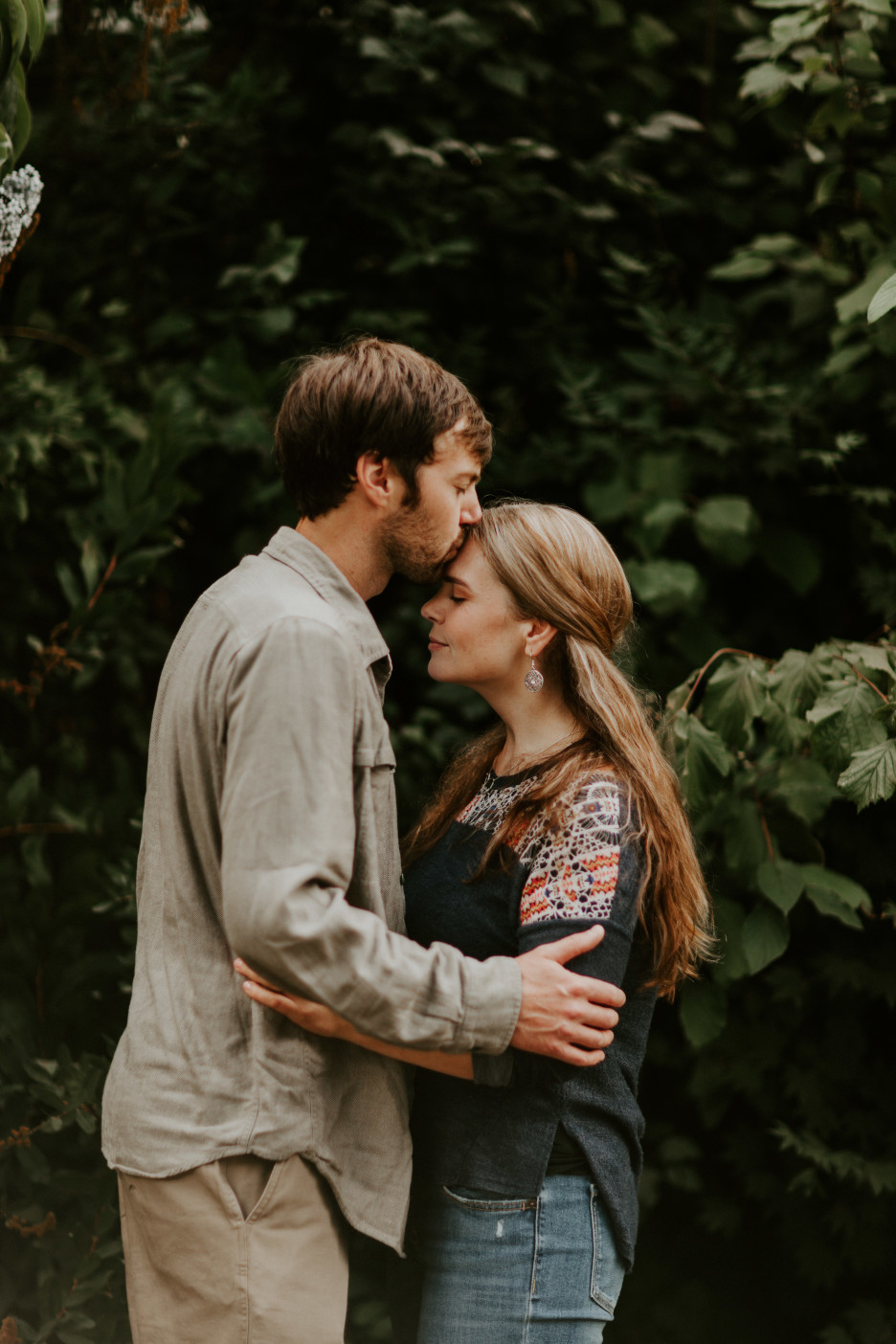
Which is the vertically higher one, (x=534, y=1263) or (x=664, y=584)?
(x=664, y=584)

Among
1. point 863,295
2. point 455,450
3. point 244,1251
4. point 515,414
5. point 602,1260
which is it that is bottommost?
point 602,1260

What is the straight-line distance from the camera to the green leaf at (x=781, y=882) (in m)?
2.03

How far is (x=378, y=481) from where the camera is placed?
1572 millimetres

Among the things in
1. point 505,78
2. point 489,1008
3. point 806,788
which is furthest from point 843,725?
point 505,78

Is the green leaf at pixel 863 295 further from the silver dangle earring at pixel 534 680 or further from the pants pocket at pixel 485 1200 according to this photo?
the pants pocket at pixel 485 1200

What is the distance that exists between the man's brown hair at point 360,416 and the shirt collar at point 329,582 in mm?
93

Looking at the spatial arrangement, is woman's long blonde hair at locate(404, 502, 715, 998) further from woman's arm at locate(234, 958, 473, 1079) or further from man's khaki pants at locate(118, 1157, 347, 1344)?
man's khaki pants at locate(118, 1157, 347, 1344)

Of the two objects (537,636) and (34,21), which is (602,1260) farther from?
(34,21)

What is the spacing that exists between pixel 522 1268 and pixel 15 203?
163 cm

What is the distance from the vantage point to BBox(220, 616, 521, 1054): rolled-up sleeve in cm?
126

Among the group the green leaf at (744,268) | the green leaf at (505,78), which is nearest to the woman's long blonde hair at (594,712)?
the green leaf at (744,268)

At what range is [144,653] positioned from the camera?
113 inches

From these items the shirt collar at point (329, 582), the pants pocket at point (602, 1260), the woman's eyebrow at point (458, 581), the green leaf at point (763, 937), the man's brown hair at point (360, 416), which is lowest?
the pants pocket at point (602, 1260)

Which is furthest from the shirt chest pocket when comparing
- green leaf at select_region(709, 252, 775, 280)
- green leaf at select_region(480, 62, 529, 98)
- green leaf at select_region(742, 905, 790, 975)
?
green leaf at select_region(480, 62, 529, 98)
